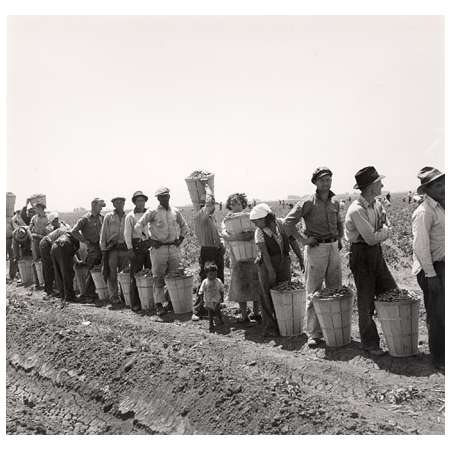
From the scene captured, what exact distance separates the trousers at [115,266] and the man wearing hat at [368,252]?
4781 mm

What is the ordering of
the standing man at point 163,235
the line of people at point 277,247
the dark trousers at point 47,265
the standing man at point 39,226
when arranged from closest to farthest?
the line of people at point 277,247
the standing man at point 163,235
the dark trousers at point 47,265
the standing man at point 39,226

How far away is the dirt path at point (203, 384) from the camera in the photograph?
431 cm

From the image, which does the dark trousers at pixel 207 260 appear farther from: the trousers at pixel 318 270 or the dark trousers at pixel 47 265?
the dark trousers at pixel 47 265

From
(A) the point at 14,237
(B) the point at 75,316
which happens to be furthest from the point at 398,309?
(A) the point at 14,237

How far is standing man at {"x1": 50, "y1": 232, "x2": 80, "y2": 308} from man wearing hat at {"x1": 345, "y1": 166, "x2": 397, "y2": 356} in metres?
6.01

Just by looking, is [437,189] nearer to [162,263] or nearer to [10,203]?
[162,263]

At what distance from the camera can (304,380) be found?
17.0 ft

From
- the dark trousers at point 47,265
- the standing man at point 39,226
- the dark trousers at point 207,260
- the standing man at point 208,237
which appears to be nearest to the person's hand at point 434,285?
the standing man at point 208,237

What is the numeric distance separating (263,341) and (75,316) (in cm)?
348

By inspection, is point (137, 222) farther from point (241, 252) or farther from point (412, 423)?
point (412, 423)

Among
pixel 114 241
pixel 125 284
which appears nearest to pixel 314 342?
pixel 125 284

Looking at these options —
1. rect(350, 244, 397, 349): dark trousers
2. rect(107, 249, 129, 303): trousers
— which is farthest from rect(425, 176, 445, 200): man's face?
rect(107, 249, 129, 303): trousers

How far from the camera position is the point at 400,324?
5152mm

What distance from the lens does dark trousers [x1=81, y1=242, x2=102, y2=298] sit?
31.8 ft
